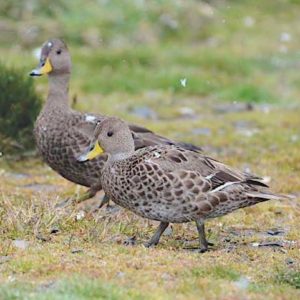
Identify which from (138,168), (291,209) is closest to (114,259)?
(138,168)

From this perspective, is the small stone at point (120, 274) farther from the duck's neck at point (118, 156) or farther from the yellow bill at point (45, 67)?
the yellow bill at point (45, 67)

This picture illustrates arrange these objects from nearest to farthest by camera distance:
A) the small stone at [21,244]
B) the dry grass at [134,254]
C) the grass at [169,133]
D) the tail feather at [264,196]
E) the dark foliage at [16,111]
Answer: the dry grass at [134,254], the grass at [169,133], the small stone at [21,244], the tail feather at [264,196], the dark foliage at [16,111]

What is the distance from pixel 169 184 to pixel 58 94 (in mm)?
2663

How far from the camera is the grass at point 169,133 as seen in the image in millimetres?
5660

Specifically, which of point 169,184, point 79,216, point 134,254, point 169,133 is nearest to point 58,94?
point 79,216

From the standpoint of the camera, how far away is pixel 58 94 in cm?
899

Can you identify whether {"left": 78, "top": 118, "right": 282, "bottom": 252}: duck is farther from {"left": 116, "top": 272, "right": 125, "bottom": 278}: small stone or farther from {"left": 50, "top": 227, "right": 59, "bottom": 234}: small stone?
{"left": 116, "top": 272, "right": 125, "bottom": 278}: small stone

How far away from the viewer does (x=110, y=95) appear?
1469 centimetres

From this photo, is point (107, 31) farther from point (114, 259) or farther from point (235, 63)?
point (114, 259)

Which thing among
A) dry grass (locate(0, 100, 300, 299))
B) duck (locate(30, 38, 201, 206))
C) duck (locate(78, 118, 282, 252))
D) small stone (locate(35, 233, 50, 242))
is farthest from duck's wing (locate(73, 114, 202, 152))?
small stone (locate(35, 233, 50, 242))

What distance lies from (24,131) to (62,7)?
746cm

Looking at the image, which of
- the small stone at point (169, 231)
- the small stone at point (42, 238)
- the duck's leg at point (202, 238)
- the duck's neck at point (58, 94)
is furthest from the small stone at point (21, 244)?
the duck's neck at point (58, 94)

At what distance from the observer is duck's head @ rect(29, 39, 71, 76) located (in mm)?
9125

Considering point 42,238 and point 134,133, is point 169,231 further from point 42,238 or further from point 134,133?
point 134,133
